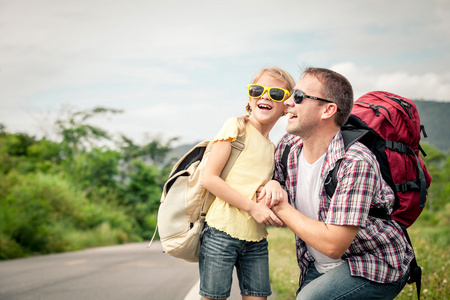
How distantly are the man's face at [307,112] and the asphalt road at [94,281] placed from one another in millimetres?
3651

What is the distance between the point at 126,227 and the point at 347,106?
33.1m

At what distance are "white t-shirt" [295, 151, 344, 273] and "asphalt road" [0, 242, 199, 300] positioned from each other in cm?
327

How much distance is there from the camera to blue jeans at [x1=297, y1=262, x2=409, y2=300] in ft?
8.71

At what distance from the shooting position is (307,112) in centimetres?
286

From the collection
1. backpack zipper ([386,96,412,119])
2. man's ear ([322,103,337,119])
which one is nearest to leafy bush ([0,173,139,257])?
man's ear ([322,103,337,119])

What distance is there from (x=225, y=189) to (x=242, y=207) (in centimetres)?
16

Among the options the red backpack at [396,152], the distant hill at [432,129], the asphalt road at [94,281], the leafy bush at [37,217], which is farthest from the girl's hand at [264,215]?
the leafy bush at [37,217]

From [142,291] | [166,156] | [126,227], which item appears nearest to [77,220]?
[126,227]

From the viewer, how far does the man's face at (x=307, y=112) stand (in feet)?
9.34

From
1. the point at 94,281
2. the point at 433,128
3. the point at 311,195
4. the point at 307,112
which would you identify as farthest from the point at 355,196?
the point at 94,281

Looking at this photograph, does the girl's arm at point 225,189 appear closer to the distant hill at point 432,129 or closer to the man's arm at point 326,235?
the man's arm at point 326,235

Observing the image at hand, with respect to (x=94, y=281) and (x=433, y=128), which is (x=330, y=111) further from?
(x=94, y=281)

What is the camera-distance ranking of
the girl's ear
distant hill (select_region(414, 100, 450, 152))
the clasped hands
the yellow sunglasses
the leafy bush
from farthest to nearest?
the leafy bush, distant hill (select_region(414, 100, 450, 152)), the girl's ear, the yellow sunglasses, the clasped hands

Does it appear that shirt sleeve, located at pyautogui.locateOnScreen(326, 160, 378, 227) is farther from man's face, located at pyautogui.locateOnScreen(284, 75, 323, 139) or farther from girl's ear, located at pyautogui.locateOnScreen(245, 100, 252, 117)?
girl's ear, located at pyautogui.locateOnScreen(245, 100, 252, 117)
